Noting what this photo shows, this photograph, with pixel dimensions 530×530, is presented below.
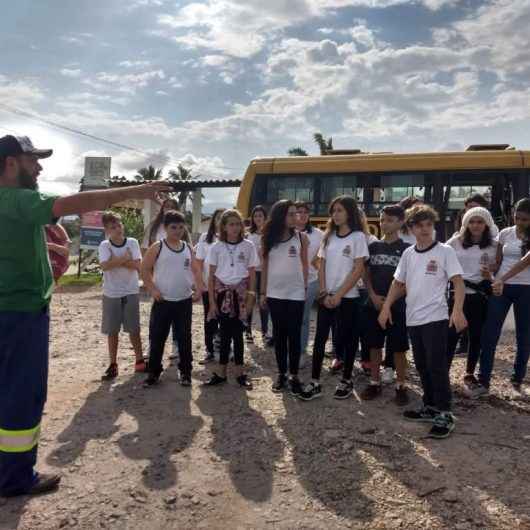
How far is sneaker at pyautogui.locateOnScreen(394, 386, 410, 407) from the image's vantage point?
4527 millimetres

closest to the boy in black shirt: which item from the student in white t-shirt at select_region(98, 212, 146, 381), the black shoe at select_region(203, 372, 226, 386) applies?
the black shoe at select_region(203, 372, 226, 386)

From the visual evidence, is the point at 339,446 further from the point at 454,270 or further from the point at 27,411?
the point at 27,411

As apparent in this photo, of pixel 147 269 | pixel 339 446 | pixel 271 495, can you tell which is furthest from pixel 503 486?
pixel 147 269

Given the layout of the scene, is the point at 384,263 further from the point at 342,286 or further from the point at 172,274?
the point at 172,274

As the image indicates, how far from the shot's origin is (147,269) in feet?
16.7

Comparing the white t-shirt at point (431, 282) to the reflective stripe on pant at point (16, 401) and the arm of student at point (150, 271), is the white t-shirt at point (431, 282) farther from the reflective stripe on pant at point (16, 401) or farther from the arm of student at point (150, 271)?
the reflective stripe on pant at point (16, 401)

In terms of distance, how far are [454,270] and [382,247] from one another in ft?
3.04

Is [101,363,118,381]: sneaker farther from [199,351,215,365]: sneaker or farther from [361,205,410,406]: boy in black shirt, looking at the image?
[361,205,410,406]: boy in black shirt

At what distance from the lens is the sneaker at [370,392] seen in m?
4.66

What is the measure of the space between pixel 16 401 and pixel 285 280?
8.10 feet

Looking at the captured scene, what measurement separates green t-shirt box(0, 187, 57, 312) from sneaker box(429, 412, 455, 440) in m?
2.86

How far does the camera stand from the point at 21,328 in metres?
3.04

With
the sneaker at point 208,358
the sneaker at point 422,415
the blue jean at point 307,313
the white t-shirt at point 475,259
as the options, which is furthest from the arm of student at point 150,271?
the white t-shirt at point 475,259

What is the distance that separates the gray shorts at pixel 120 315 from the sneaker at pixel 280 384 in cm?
166
